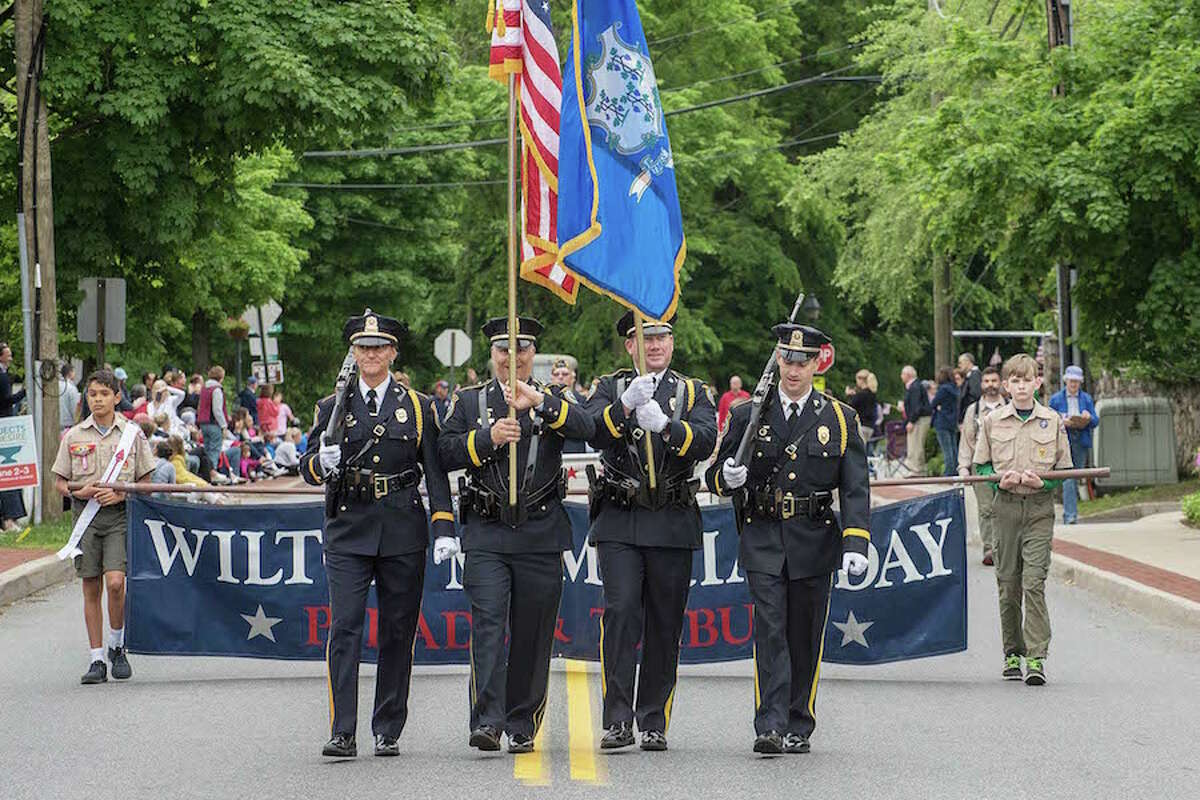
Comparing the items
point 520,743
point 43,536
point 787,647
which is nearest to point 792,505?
point 787,647

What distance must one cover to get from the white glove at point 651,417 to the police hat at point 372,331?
130 centimetres

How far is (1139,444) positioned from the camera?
93.3ft

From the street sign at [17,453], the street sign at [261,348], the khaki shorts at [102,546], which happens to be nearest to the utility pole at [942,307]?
the street sign at [261,348]

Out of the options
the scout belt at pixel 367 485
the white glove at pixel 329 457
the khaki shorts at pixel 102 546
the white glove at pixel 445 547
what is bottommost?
the khaki shorts at pixel 102 546

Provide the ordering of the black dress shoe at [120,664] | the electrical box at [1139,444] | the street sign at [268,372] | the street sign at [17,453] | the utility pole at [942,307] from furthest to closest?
the street sign at [268,372]
the utility pole at [942,307]
the electrical box at [1139,444]
the street sign at [17,453]
the black dress shoe at [120,664]

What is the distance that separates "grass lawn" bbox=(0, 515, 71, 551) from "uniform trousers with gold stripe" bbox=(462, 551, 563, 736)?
433 inches

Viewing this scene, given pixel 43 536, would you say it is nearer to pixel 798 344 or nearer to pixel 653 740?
pixel 653 740

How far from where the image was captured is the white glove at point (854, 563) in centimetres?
962

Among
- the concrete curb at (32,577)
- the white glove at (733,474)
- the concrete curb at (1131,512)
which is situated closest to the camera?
the white glove at (733,474)

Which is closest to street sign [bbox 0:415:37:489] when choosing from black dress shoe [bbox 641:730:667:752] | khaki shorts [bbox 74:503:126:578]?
khaki shorts [bbox 74:503:126:578]

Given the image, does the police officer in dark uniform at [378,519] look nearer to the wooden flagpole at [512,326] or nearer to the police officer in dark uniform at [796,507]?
the wooden flagpole at [512,326]

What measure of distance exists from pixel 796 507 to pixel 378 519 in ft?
6.47

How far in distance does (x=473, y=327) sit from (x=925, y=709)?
5202cm

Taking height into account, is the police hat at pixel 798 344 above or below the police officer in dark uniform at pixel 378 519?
above
